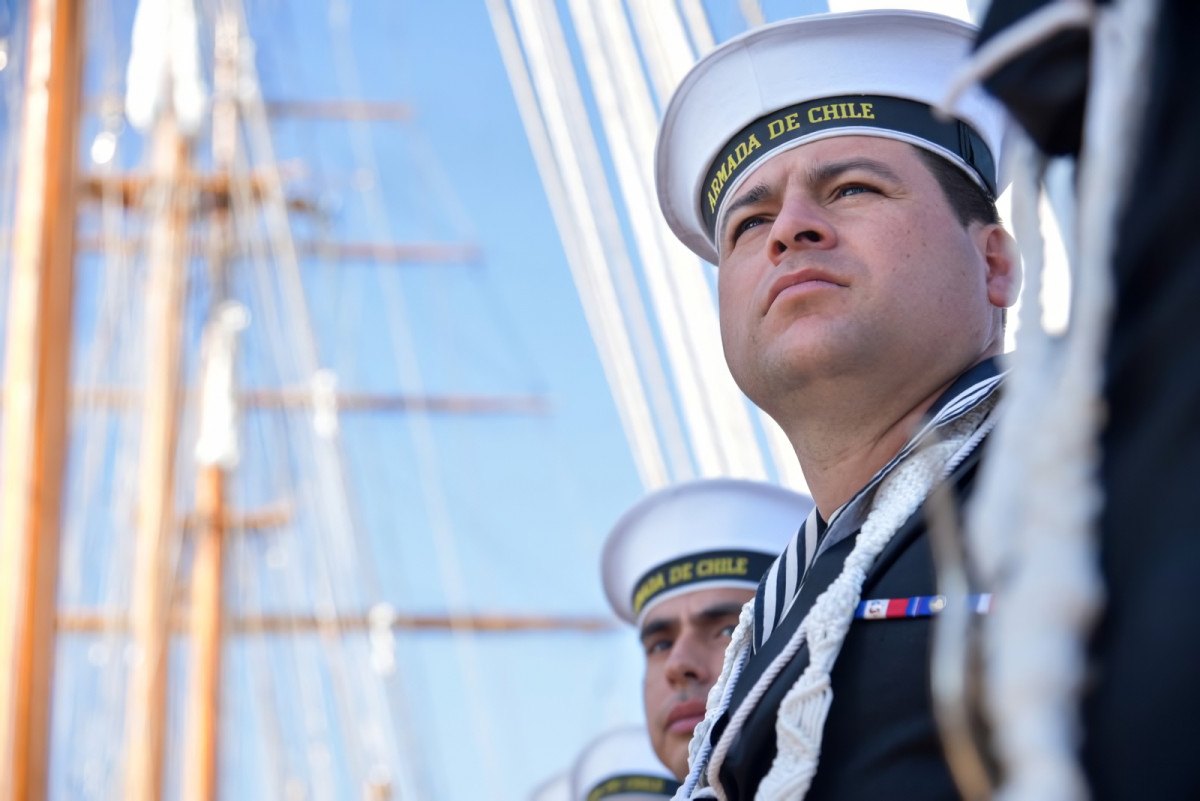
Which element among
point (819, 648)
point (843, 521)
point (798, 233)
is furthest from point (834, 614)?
point (798, 233)

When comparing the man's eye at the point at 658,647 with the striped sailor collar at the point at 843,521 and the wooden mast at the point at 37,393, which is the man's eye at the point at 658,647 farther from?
the wooden mast at the point at 37,393

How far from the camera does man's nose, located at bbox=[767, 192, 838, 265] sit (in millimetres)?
1558

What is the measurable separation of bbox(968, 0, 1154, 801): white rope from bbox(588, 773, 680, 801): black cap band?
4.33 m

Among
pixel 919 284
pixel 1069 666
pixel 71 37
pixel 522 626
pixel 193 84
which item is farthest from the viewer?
pixel 522 626

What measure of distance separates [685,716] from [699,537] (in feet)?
1.96

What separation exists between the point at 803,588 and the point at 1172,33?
86cm

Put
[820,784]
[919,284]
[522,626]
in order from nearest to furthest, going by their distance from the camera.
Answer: [820,784] → [919,284] → [522,626]

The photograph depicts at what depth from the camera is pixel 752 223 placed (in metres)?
1.73

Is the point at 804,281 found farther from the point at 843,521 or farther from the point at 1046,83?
the point at 1046,83

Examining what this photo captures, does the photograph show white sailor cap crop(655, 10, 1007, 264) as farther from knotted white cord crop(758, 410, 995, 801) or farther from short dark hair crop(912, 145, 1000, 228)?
knotted white cord crop(758, 410, 995, 801)

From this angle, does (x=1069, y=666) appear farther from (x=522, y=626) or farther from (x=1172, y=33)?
(x=522, y=626)

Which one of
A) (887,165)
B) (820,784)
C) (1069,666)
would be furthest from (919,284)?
(1069,666)

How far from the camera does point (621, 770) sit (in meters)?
5.31

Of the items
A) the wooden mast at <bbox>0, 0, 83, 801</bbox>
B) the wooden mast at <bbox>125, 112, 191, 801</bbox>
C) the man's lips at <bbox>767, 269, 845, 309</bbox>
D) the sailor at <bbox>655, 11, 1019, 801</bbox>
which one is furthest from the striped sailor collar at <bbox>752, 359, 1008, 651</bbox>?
the wooden mast at <bbox>125, 112, 191, 801</bbox>
